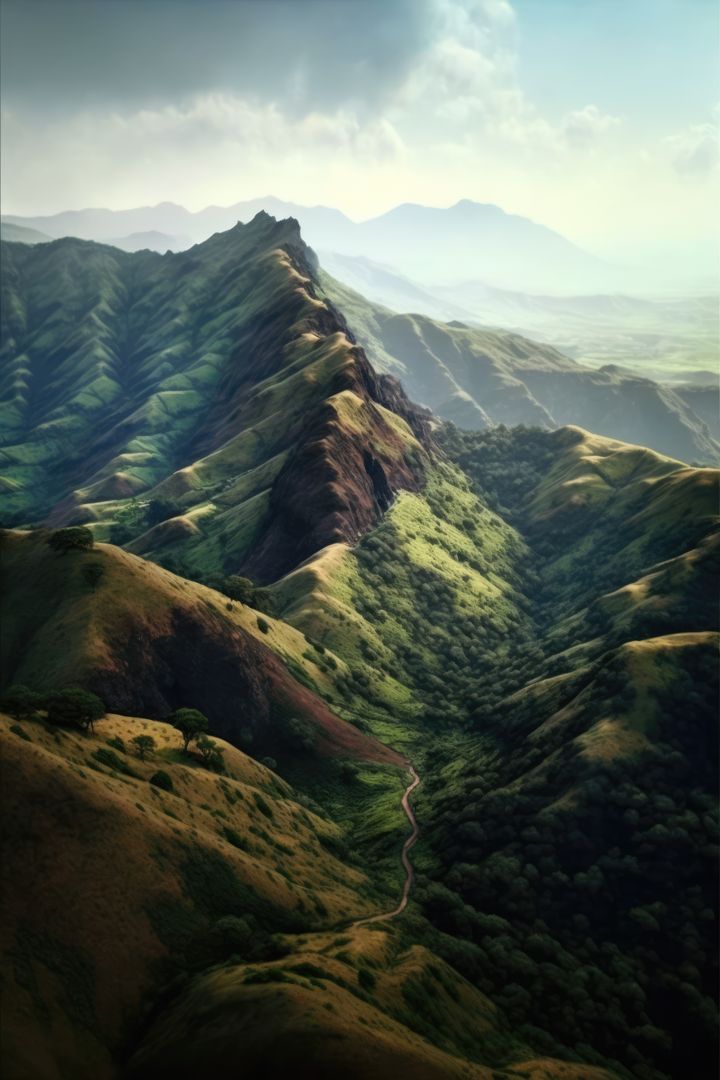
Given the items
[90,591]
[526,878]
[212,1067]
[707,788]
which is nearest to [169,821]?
[212,1067]

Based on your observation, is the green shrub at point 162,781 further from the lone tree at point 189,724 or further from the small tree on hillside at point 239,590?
the small tree on hillside at point 239,590

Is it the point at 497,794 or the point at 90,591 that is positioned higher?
the point at 90,591

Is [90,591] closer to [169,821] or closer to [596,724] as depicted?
[169,821]

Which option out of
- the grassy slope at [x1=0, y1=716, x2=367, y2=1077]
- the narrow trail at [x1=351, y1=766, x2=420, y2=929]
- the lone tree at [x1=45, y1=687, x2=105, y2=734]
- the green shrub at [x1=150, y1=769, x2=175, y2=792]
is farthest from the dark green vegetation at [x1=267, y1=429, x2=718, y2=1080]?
the lone tree at [x1=45, y1=687, x2=105, y2=734]

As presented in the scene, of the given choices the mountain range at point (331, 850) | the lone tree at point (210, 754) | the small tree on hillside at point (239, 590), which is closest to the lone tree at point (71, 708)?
the mountain range at point (331, 850)

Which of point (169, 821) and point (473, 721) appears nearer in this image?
point (169, 821)

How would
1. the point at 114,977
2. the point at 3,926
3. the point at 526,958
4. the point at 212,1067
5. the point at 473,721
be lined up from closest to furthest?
the point at 212,1067
the point at 3,926
the point at 114,977
the point at 526,958
the point at 473,721
